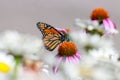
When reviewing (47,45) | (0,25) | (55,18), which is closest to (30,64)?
(47,45)

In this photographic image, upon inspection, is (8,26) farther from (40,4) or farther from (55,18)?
(40,4)

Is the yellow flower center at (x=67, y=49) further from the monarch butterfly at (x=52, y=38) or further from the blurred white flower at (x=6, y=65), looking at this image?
the blurred white flower at (x=6, y=65)

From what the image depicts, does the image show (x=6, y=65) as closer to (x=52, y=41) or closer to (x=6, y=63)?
(x=6, y=63)

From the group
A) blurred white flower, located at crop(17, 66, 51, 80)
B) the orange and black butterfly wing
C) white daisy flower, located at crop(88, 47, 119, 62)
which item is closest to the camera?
blurred white flower, located at crop(17, 66, 51, 80)

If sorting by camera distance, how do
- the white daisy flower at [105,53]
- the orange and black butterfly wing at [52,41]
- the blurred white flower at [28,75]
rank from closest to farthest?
the blurred white flower at [28,75] < the white daisy flower at [105,53] < the orange and black butterfly wing at [52,41]

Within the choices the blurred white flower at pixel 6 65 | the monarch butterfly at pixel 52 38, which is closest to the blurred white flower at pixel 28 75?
the blurred white flower at pixel 6 65

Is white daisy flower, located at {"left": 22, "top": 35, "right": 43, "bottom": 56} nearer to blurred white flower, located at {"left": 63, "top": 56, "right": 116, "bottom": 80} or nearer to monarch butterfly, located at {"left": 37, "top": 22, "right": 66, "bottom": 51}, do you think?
blurred white flower, located at {"left": 63, "top": 56, "right": 116, "bottom": 80}

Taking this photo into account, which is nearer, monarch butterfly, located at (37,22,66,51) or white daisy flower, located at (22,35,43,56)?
white daisy flower, located at (22,35,43,56)

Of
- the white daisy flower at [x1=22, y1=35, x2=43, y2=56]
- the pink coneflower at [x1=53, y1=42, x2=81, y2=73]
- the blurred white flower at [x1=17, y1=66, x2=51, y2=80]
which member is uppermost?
the pink coneflower at [x1=53, y1=42, x2=81, y2=73]

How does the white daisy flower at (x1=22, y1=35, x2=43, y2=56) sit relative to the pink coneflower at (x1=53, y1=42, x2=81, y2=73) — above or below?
below

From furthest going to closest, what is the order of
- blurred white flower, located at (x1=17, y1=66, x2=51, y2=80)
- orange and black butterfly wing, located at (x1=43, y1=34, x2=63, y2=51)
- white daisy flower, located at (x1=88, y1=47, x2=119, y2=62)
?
orange and black butterfly wing, located at (x1=43, y1=34, x2=63, y2=51) → white daisy flower, located at (x1=88, y1=47, x2=119, y2=62) → blurred white flower, located at (x1=17, y1=66, x2=51, y2=80)

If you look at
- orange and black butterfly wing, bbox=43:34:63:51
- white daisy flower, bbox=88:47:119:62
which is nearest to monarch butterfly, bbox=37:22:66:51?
orange and black butterfly wing, bbox=43:34:63:51
